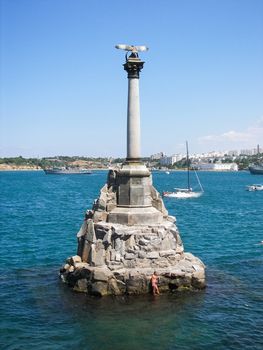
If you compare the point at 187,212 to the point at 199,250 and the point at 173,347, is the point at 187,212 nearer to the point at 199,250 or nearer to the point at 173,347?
the point at 199,250

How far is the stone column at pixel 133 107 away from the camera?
1828 centimetres

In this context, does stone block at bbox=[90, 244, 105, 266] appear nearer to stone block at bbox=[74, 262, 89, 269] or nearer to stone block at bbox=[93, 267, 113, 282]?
stone block at bbox=[74, 262, 89, 269]

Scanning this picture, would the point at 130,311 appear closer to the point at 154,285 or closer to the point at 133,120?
the point at 154,285

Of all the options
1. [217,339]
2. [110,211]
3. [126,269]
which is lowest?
[217,339]

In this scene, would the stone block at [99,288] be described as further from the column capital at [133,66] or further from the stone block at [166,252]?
the column capital at [133,66]

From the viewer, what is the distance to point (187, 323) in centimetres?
1395

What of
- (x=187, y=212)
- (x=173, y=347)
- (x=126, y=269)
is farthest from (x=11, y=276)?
(x=187, y=212)

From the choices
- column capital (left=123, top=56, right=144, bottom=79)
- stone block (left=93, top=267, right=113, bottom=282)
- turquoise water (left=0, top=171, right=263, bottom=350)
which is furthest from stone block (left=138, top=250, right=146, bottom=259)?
column capital (left=123, top=56, right=144, bottom=79)

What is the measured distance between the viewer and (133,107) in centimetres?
1841

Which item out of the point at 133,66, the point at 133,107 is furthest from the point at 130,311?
the point at 133,66

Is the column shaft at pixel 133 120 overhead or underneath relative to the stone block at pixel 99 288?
Result: overhead

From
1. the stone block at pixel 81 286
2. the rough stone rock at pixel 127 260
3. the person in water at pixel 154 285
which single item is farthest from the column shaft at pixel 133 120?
the stone block at pixel 81 286

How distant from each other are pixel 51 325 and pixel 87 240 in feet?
14.9

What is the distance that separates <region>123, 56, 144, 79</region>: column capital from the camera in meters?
18.2
